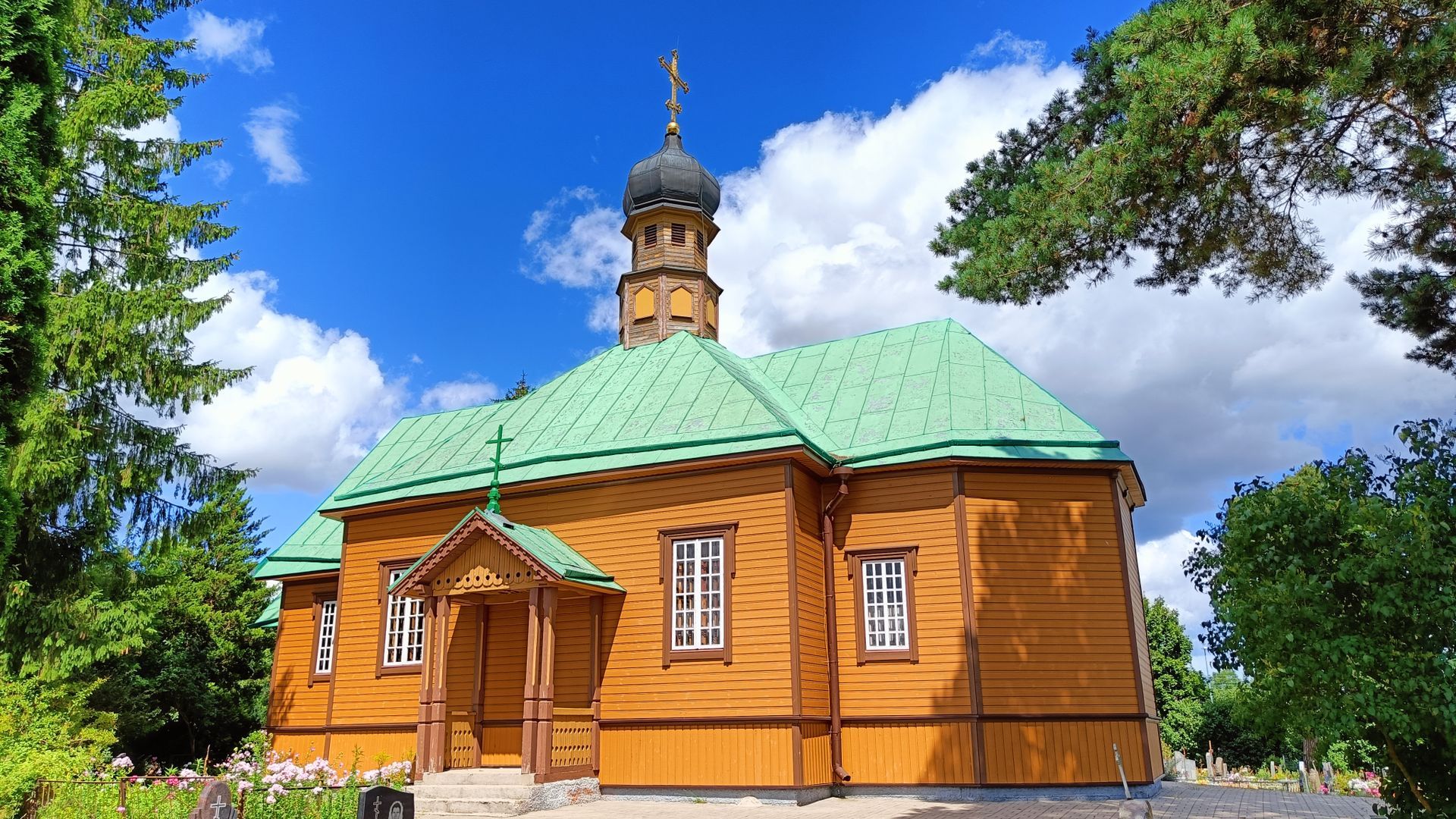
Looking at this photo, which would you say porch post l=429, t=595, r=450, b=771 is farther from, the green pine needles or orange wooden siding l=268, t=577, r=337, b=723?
the green pine needles

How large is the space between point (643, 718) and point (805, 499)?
385cm

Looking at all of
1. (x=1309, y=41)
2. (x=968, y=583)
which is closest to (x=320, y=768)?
(x=968, y=583)

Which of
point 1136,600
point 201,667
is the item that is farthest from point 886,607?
point 201,667

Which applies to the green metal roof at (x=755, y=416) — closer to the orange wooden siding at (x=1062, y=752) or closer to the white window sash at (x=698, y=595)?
the white window sash at (x=698, y=595)

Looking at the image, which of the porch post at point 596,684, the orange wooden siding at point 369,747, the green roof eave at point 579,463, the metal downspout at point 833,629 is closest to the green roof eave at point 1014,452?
the metal downspout at point 833,629

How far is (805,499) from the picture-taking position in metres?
14.2

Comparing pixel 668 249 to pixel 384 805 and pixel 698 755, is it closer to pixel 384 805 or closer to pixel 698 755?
pixel 698 755

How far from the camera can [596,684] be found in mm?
13844

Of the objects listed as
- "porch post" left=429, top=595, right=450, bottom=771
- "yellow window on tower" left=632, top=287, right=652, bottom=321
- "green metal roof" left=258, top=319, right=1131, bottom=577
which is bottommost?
"porch post" left=429, top=595, right=450, bottom=771

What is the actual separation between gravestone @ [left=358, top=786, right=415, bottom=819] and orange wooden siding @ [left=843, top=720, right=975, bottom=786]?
8102 millimetres

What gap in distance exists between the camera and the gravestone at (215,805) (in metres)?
6.88

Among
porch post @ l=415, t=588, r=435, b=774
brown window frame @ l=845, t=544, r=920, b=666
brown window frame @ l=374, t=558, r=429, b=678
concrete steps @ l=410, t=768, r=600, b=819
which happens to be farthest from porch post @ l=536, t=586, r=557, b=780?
brown window frame @ l=845, t=544, r=920, b=666

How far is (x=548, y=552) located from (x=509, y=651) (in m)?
2.15

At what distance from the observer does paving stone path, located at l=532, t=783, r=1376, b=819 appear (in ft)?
36.7
